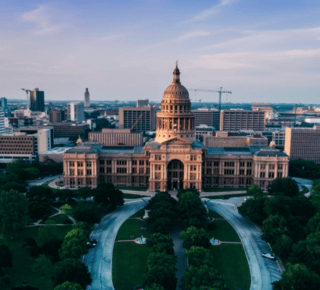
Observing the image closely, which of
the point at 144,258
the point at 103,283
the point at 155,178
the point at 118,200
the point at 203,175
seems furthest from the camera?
the point at 203,175

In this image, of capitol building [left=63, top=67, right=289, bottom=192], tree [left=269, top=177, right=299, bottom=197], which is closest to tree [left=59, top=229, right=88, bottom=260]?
capitol building [left=63, top=67, right=289, bottom=192]

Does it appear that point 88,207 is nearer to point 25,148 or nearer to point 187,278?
point 187,278

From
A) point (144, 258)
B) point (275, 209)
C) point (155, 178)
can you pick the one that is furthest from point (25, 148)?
point (275, 209)

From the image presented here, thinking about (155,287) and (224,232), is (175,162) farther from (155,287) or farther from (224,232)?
(155,287)

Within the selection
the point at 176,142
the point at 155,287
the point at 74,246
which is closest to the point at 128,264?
the point at 74,246

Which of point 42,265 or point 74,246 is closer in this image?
point 42,265

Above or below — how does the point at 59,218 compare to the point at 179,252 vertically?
above
